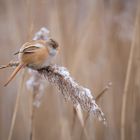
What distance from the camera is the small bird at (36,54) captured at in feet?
2.75

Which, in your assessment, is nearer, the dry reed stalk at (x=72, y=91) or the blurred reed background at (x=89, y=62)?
the dry reed stalk at (x=72, y=91)

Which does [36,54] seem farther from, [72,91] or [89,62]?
[89,62]

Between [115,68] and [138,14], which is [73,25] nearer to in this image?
[115,68]

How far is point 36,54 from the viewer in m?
0.86

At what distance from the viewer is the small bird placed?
2.75 ft

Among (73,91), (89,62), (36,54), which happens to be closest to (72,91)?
(73,91)

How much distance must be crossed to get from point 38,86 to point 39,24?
40.9 inches

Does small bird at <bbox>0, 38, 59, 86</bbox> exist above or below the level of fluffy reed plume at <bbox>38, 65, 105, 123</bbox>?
above

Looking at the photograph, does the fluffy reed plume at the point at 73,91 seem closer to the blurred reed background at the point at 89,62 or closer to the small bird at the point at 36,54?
the small bird at the point at 36,54

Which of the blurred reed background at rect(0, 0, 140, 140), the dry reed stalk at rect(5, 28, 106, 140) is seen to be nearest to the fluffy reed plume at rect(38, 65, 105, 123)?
the dry reed stalk at rect(5, 28, 106, 140)

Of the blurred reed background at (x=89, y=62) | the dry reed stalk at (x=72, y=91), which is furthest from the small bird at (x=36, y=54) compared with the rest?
the blurred reed background at (x=89, y=62)

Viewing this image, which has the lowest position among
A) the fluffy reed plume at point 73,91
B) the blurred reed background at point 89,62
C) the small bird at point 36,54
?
the fluffy reed plume at point 73,91

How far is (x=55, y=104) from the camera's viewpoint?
1.98 meters

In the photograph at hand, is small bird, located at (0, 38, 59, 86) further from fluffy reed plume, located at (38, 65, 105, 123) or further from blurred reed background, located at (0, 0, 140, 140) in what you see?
blurred reed background, located at (0, 0, 140, 140)
